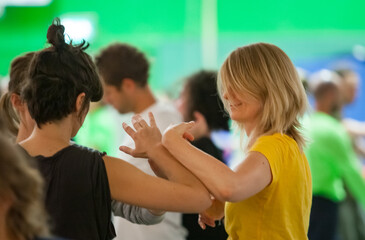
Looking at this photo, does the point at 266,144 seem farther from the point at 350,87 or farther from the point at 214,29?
the point at 214,29

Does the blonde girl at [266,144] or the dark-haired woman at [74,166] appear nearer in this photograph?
the dark-haired woman at [74,166]

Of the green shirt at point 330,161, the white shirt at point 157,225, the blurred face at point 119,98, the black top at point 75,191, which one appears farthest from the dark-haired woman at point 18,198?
the green shirt at point 330,161

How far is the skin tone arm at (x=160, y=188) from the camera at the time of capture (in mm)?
1492

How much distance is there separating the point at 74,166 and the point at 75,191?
64mm

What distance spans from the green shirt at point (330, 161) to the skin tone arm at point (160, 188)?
2.64 metres

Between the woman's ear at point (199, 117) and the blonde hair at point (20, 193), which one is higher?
the blonde hair at point (20, 193)

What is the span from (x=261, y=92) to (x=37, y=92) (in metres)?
0.67

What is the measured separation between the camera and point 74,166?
145 centimetres

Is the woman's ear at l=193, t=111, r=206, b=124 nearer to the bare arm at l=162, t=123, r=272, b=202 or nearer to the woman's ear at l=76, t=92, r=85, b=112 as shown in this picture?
the bare arm at l=162, t=123, r=272, b=202

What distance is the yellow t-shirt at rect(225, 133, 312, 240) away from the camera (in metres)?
1.69

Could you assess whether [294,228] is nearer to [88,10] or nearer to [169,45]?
[169,45]

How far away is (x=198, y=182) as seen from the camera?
159 centimetres

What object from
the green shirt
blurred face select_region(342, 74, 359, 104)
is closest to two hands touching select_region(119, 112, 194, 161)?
the green shirt

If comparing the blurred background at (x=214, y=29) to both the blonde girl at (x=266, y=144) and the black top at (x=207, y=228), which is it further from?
the blonde girl at (x=266, y=144)
